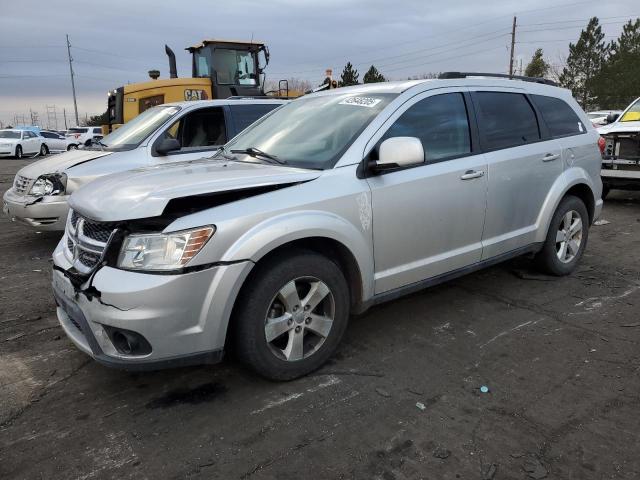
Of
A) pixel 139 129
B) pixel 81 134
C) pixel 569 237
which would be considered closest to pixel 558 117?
pixel 569 237

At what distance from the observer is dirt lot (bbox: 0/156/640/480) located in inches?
98.5

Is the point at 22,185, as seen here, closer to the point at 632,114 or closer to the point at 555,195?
the point at 555,195

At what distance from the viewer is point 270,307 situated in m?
3.06

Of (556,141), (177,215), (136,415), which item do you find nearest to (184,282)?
(177,215)

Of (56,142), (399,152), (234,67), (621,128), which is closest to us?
(399,152)

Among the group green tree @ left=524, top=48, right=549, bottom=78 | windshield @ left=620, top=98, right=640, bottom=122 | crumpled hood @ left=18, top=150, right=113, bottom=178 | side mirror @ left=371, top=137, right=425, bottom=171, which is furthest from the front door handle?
green tree @ left=524, top=48, right=549, bottom=78

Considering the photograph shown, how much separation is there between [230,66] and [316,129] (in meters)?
8.99

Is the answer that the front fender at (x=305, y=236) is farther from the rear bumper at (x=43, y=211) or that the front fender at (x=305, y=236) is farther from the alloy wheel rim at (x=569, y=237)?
the rear bumper at (x=43, y=211)

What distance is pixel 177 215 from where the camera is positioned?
113 inches

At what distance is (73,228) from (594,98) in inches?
1805

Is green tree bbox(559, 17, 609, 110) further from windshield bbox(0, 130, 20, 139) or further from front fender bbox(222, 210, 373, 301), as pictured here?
front fender bbox(222, 210, 373, 301)

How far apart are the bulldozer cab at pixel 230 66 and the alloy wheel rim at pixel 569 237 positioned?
807 centimetres

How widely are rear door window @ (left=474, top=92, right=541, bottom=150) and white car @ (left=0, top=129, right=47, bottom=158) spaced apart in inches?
1155

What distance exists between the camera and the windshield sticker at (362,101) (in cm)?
378
